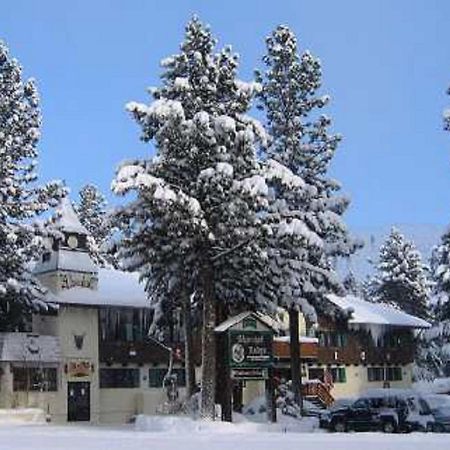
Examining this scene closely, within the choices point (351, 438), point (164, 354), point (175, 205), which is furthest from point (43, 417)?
point (351, 438)

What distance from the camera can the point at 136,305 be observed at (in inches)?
1921

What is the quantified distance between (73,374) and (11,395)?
13.6 ft

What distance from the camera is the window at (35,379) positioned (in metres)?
44.0

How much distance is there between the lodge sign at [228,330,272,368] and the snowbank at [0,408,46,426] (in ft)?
39.6

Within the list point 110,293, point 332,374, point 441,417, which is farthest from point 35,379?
point 332,374

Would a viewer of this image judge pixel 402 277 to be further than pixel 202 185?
Yes

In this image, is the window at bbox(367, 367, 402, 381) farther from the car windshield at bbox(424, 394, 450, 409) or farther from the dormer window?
the car windshield at bbox(424, 394, 450, 409)

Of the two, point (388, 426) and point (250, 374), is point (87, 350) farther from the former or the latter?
point (388, 426)

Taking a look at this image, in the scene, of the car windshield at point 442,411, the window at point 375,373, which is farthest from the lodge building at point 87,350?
the car windshield at point 442,411

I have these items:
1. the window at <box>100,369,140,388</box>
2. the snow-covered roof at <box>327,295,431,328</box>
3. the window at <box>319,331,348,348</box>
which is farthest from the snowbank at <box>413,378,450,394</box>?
the window at <box>100,369,140,388</box>

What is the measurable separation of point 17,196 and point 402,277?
41.6 m

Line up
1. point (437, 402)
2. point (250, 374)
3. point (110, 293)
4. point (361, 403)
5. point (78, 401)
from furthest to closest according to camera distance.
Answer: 1. point (110, 293)
2. point (78, 401)
3. point (437, 402)
4. point (361, 403)
5. point (250, 374)

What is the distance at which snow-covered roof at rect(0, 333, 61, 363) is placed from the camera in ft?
142

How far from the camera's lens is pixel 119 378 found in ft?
162
